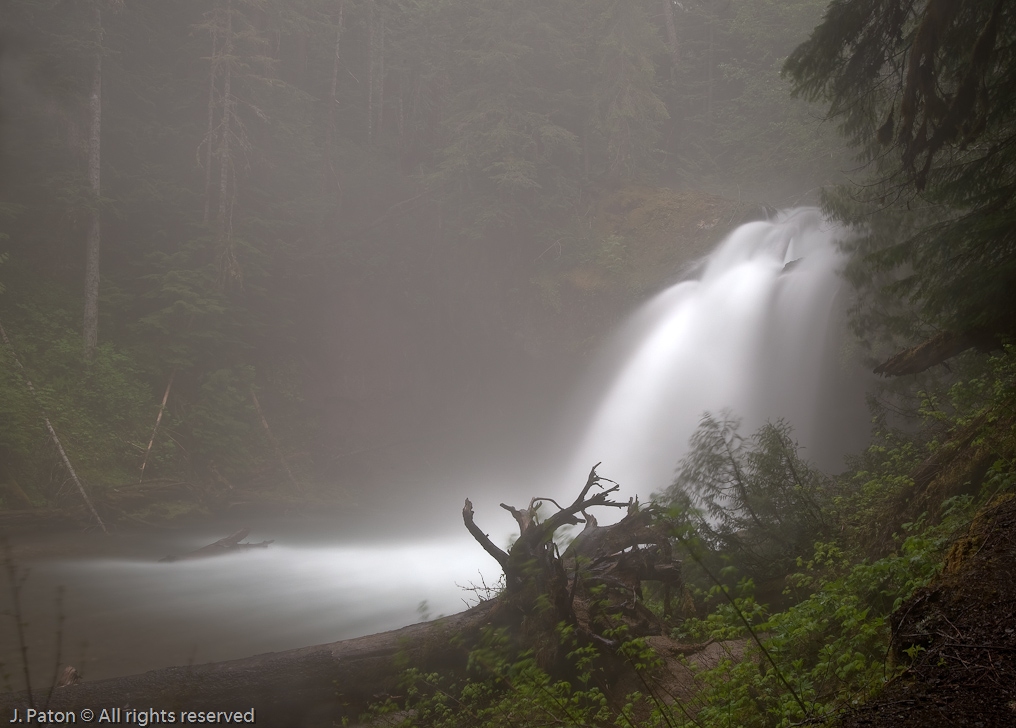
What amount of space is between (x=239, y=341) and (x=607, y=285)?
1271 centimetres

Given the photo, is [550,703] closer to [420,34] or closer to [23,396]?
[23,396]

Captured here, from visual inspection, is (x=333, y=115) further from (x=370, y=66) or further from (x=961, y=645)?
Answer: (x=961, y=645)

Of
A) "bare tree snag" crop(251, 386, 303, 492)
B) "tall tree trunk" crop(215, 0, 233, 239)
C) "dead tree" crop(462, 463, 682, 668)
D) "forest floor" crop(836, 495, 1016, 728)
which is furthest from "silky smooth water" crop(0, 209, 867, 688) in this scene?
"tall tree trunk" crop(215, 0, 233, 239)

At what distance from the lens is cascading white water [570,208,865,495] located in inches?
545

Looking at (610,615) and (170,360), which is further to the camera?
(170,360)

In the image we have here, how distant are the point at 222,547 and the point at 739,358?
13.6 m

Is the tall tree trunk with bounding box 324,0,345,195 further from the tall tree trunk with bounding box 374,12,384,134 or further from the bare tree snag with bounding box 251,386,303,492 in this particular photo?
the bare tree snag with bounding box 251,386,303,492

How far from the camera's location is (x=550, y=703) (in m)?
3.81

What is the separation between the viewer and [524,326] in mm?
22438

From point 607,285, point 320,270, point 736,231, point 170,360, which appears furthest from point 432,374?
point 736,231

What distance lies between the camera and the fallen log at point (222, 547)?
1237cm

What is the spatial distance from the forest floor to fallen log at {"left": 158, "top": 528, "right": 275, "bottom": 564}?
13101mm

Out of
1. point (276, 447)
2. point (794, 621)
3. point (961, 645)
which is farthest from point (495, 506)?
point (961, 645)

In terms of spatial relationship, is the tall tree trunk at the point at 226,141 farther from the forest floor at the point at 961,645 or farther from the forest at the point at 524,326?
the forest floor at the point at 961,645
